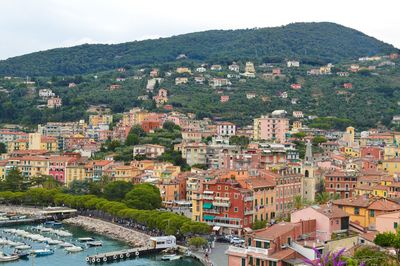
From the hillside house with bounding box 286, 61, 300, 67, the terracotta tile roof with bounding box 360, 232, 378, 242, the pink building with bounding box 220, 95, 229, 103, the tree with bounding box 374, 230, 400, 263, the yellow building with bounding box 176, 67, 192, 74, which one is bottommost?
the terracotta tile roof with bounding box 360, 232, 378, 242

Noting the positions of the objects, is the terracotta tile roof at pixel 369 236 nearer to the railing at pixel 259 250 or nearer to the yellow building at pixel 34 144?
the railing at pixel 259 250

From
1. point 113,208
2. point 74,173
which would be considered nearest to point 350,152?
point 74,173

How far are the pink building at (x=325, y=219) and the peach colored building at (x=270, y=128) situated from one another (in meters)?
52.0

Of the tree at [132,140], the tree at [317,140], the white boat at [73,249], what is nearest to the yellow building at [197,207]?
the white boat at [73,249]

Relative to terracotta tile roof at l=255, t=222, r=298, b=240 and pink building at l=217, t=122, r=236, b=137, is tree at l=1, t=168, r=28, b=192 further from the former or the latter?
terracotta tile roof at l=255, t=222, r=298, b=240

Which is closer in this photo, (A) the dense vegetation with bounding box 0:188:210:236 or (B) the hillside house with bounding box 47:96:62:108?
(A) the dense vegetation with bounding box 0:188:210:236

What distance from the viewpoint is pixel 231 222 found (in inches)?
1736

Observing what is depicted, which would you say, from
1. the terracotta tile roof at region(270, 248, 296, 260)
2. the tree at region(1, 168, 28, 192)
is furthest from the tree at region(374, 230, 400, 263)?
the tree at region(1, 168, 28, 192)

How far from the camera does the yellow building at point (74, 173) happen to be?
67312mm

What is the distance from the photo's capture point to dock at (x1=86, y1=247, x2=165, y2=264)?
39406mm

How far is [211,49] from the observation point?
186 meters

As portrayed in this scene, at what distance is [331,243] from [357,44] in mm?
169416

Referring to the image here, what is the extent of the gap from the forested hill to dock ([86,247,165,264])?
12134cm

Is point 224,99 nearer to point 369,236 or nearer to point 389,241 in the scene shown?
point 369,236
